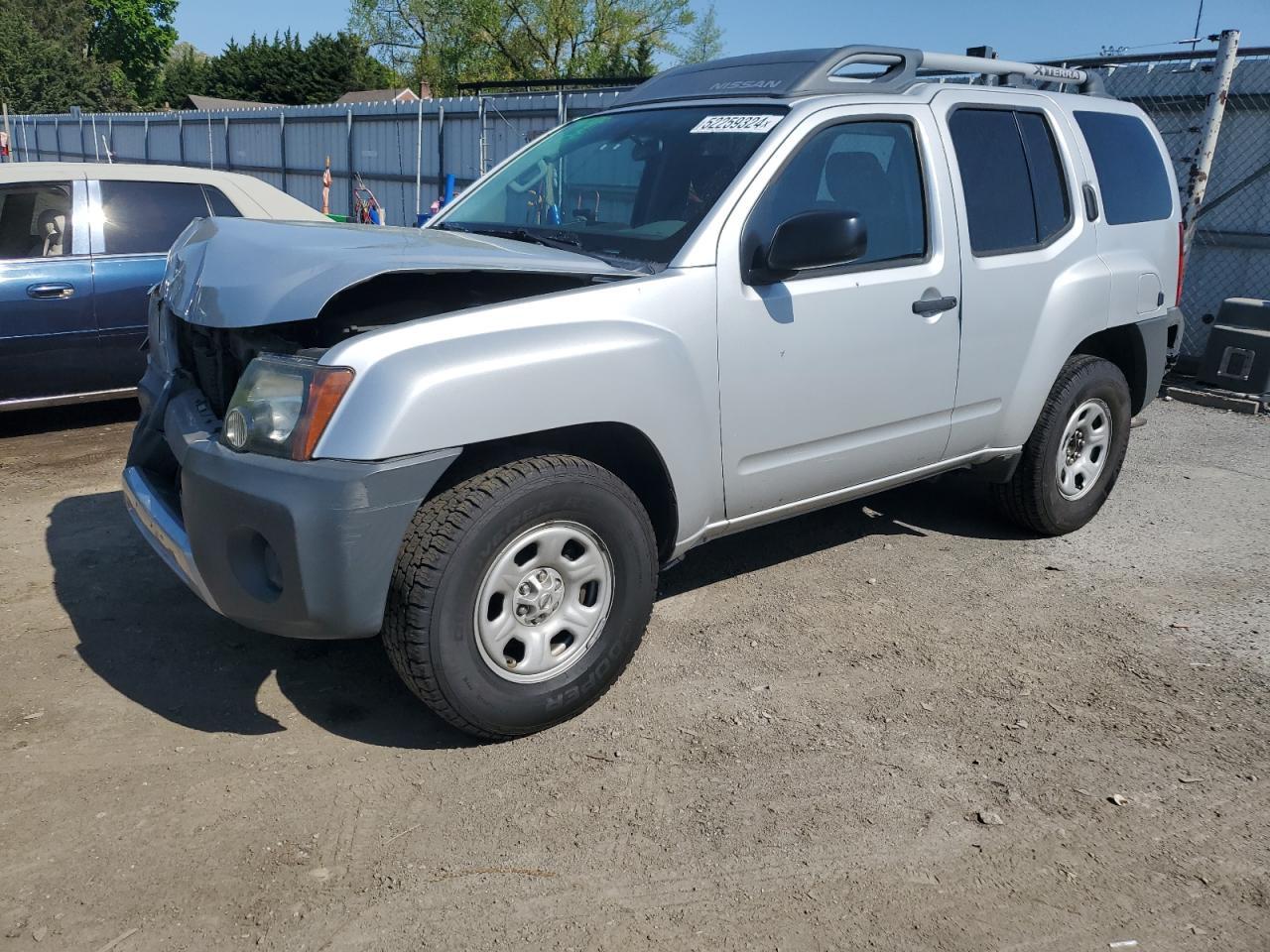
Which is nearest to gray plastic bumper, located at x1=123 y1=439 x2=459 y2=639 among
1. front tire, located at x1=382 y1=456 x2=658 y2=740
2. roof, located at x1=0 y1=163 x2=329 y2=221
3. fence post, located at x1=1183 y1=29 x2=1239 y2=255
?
front tire, located at x1=382 y1=456 x2=658 y2=740

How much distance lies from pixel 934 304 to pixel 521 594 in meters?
2.01

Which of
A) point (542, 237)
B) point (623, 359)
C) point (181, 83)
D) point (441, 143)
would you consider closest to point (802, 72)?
point (542, 237)

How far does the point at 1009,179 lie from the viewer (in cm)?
450

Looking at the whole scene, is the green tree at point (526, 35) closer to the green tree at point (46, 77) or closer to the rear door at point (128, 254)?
the green tree at point (46, 77)

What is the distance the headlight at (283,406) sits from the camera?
2.77m

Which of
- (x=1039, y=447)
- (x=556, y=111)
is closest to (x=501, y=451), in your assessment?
(x=1039, y=447)

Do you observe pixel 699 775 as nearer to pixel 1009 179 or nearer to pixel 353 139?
pixel 1009 179

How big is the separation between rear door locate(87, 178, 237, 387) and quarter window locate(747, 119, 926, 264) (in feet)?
13.3

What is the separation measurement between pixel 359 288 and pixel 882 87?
2.26 meters

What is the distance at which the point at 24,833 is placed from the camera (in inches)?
108

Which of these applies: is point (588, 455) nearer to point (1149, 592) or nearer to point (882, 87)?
point (882, 87)

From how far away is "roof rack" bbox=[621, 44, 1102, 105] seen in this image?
4.05 metres

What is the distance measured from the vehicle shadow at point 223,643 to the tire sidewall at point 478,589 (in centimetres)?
25

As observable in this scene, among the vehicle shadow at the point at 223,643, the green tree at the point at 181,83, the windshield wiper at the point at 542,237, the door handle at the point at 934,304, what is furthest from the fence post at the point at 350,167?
the green tree at the point at 181,83
